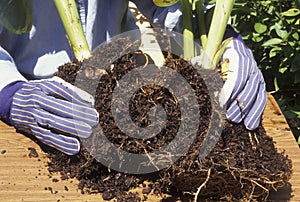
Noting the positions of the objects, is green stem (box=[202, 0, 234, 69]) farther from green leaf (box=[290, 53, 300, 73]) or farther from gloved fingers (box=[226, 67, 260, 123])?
green leaf (box=[290, 53, 300, 73])

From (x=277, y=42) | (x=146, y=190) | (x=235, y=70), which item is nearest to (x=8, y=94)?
(x=146, y=190)

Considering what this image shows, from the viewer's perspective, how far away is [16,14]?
1.03m

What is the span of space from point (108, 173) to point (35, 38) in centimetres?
40

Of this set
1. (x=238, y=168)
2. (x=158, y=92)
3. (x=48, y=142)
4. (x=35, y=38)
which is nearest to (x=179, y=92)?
(x=158, y=92)

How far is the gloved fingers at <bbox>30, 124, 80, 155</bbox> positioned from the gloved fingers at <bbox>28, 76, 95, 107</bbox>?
0.23 feet

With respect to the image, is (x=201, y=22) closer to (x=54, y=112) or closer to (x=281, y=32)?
(x=54, y=112)

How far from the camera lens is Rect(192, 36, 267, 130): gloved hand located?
103 cm

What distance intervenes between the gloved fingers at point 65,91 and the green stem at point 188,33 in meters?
0.21

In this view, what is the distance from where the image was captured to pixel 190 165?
95cm

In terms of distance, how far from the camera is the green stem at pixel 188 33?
3.59 feet

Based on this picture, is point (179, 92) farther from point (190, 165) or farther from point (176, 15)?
point (176, 15)

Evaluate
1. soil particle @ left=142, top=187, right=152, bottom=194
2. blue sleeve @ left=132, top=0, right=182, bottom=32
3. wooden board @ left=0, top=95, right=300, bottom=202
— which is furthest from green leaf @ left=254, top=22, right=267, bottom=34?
soil particle @ left=142, top=187, right=152, bottom=194

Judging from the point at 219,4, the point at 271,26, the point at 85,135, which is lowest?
the point at 271,26

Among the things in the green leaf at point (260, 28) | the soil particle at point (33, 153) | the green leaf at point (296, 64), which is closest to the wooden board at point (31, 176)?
the soil particle at point (33, 153)
